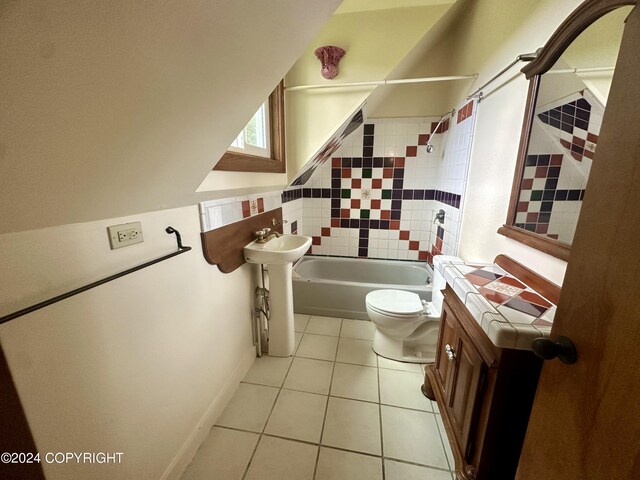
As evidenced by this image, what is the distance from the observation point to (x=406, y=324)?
5.84ft

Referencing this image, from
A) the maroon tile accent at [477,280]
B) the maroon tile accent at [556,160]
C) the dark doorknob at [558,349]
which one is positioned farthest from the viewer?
the maroon tile accent at [477,280]

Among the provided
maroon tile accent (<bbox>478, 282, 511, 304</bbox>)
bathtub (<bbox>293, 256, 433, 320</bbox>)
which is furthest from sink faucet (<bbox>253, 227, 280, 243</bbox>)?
maroon tile accent (<bbox>478, 282, 511, 304</bbox>)

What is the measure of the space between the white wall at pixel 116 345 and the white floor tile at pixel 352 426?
0.67 metres

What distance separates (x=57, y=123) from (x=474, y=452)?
1627 millimetres

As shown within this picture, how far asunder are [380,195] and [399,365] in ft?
Result: 5.78

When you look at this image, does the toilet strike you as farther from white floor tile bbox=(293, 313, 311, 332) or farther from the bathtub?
white floor tile bbox=(293, 313, 311, 332)

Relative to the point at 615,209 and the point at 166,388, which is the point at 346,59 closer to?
the point at 615,209

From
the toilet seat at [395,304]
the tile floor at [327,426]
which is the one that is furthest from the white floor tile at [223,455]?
the toilet seat at [395,304]

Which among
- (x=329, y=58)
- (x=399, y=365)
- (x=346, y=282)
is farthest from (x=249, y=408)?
(x=329, y=58)

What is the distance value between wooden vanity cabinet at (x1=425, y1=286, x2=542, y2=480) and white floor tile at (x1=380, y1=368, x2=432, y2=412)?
0.38 m

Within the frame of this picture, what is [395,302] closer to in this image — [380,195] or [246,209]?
[246,209]

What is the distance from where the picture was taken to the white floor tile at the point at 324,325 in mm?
2217

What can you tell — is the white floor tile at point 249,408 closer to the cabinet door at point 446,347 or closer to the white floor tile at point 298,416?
the white floor tile at point 298,416

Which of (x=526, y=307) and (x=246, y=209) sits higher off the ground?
(x=246, y=209)
